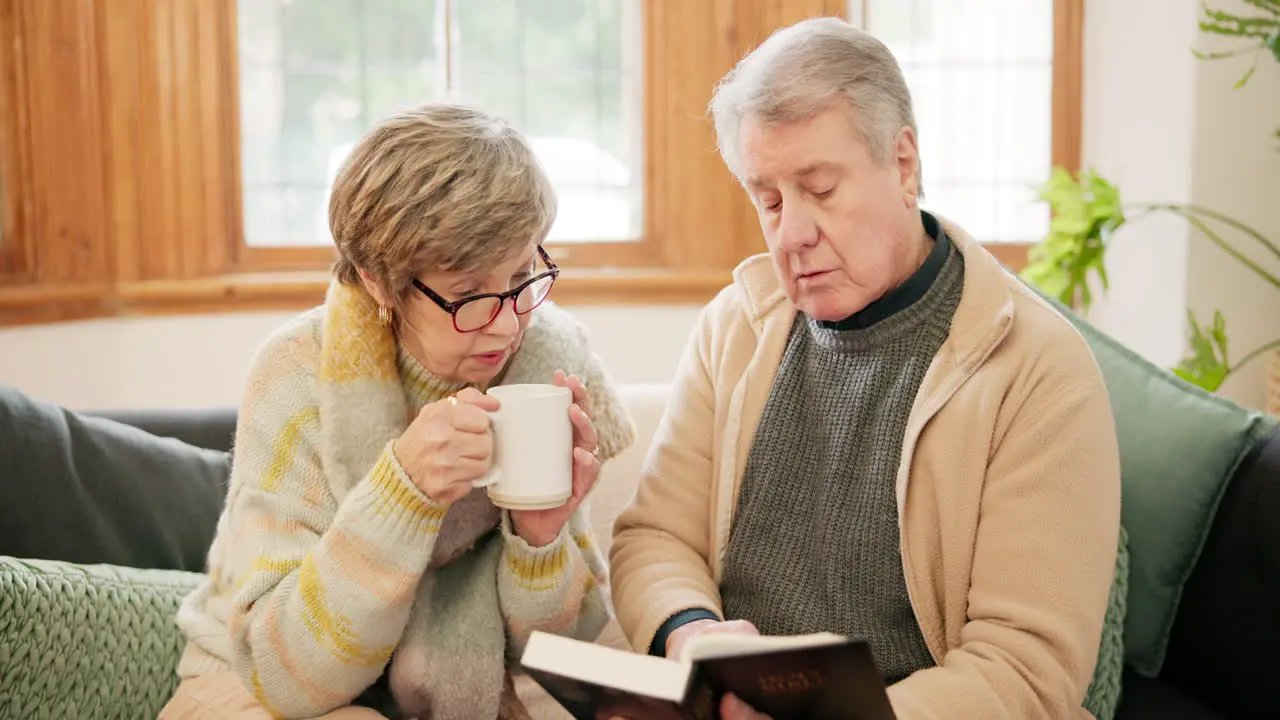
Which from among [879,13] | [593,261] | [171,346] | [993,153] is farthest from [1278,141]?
[171,346]

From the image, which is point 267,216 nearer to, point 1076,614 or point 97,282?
Result: point 97,282

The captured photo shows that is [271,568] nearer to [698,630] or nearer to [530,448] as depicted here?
[530,448]

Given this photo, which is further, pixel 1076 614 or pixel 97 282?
pixel 97 282

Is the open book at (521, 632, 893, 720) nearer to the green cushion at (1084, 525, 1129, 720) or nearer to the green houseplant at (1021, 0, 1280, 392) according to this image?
the green cushion at (1084, 525, 1129, 720)

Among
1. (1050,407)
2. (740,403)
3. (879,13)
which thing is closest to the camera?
(1050,407)

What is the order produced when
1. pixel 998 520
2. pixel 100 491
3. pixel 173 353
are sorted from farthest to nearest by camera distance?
pixel 173 353 < pixel 100 491 < pixel 998 520

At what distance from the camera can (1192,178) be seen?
3078 millimetres

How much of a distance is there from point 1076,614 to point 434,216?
2.71 feet

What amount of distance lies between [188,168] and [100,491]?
5.89ft

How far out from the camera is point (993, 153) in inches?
147

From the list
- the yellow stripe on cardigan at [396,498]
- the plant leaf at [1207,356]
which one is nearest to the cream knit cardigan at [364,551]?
the yellow stripe on cardigan at [396,498]

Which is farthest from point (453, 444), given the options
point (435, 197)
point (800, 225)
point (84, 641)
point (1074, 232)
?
point (1074, 232)

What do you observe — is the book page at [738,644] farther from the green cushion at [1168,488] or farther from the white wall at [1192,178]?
the white wall at [1192,178]

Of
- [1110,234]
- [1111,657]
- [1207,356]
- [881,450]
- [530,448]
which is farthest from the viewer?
[1110,234]
